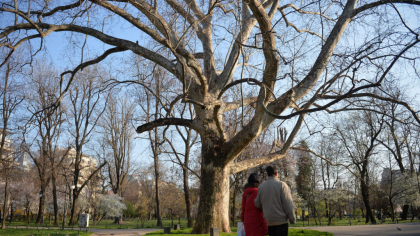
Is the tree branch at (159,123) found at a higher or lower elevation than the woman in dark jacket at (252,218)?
higher

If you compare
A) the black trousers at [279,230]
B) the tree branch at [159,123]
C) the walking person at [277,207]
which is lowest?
the black trousers at [279,230]

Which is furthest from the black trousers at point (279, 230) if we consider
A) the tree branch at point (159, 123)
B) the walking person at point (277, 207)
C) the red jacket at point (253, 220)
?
the tree branch at point (159, 123)

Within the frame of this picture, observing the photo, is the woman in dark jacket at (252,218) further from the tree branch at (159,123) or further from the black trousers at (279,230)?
the tree branch at (159,123)

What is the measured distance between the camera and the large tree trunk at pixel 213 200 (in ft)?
31.9

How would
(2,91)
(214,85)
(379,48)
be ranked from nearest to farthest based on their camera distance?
(379,48) → (214,85) → (2,91)

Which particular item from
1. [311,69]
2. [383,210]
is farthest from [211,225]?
[383,210]

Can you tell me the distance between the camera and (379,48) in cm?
607

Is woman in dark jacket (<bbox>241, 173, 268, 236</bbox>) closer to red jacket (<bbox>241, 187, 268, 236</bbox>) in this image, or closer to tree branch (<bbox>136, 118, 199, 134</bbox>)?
red jacket (<bbox>241, 187, 268, 236</bbox>)

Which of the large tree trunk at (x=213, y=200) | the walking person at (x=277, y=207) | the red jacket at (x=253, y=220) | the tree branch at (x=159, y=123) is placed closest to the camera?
the walking person at (x=277, y=207)

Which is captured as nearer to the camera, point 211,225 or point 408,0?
point 408,0

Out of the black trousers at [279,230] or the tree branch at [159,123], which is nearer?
the black trousers at [279,230]

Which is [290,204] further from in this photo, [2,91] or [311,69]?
[2,91]

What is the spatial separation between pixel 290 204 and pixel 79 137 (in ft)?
92.9

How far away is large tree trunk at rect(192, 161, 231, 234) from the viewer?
971 cm
